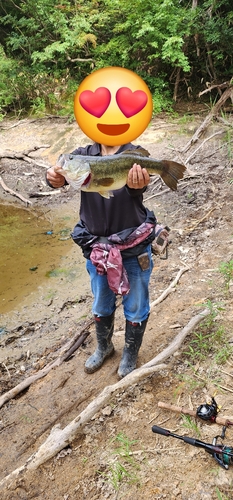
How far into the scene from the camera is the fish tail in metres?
2.53

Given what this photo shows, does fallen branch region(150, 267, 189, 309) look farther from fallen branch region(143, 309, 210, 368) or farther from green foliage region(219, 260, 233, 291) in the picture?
fallen branch region(143, 309, 210, 368)

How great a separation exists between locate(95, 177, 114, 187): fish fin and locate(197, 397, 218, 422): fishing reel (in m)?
1.52

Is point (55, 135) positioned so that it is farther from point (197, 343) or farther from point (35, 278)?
point (197, 343)

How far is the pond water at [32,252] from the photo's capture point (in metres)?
5.66

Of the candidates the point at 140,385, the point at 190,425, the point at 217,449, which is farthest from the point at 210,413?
the point at 140,385

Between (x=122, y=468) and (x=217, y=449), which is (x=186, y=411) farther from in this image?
(x=122, y=468)

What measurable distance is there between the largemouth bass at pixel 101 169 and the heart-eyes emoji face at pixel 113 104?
174 millimetres

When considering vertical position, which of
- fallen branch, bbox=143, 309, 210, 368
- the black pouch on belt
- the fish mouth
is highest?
the fish mouth

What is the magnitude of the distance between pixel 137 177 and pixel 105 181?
0.20m

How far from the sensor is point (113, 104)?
236 centimetres

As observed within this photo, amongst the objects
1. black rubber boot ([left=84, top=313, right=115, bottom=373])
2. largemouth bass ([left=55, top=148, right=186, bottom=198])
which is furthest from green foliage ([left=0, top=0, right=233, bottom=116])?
black rubber boot ([left=84, top=313, right=115, bottom=373])

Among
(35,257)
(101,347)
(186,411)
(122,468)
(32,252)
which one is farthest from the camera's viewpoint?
(32,252)

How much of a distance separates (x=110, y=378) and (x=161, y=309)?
1144 mm

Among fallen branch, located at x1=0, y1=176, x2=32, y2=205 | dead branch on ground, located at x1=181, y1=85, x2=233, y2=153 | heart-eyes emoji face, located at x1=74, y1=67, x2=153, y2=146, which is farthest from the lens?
fallen branch, located at x1=0, y1=176, x2=32, y2=205
